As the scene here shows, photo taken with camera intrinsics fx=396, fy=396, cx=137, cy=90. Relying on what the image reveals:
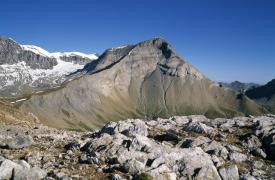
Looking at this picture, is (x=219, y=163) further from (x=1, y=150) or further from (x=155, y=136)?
(x=1, y=150)

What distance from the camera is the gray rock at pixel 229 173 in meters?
34.2

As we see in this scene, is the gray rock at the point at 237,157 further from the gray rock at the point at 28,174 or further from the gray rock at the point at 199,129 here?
the gray rock at the point at 28,174

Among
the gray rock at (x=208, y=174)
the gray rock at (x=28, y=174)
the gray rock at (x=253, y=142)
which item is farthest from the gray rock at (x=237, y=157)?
the gray rock at (x=28, y=174)

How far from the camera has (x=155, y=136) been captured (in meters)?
46.4

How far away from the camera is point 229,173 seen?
1359 inches

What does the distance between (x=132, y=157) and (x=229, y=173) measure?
339 inches

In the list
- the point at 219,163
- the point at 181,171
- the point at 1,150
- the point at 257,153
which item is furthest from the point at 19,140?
the point at 257,153

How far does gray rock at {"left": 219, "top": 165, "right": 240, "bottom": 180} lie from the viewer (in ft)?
112

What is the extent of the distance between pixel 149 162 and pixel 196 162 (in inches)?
171

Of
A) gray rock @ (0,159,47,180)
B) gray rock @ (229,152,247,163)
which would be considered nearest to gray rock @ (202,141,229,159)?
gray rock @ (229,152,247,163)

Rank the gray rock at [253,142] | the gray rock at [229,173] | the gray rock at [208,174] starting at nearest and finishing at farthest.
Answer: the gray rock at [208,174]
the gray rock at [229,173]
the gray rock at [253,142]

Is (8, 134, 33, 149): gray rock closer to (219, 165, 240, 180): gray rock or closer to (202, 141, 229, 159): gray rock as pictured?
(202, 141, 229, 159): gray rock

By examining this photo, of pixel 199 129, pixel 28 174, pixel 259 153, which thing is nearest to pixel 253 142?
pixel 259 153

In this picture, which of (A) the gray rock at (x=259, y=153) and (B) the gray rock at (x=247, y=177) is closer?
(B) the gray rock at (x=247, y=177)
